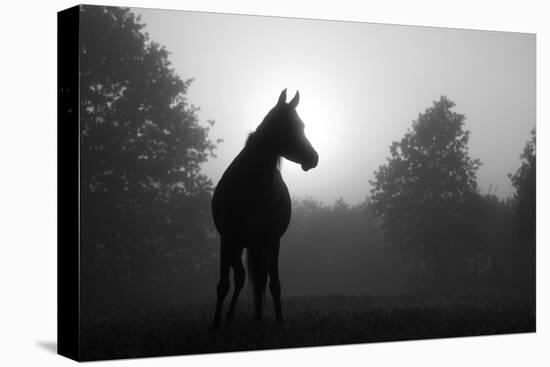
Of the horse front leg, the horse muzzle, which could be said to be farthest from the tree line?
the horse muzzle

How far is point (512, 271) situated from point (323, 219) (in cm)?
276

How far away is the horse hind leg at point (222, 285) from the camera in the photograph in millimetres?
11273

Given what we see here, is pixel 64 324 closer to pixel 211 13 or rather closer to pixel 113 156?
pixel 113 156

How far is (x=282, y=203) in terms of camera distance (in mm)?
11656

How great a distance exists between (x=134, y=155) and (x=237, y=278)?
172cm

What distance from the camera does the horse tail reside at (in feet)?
37.5

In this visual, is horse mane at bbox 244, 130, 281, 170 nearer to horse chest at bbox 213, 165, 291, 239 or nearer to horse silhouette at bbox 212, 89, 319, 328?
horse silhouette at bbox 212, 89, 319, 328

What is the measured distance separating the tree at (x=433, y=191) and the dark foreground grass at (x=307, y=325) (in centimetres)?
52

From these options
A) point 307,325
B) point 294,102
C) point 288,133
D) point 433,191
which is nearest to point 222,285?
point 307,325

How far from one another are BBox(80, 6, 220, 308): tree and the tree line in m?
0.01

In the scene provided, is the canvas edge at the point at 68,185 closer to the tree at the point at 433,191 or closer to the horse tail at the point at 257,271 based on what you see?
the horse tail at the point at 257,271

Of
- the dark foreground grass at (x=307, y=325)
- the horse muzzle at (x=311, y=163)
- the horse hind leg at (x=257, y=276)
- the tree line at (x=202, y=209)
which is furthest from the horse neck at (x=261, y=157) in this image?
the dark foreground grass at (x=307, y=325)

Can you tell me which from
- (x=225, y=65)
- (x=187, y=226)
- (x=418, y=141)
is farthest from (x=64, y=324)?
(x=418, y=141)

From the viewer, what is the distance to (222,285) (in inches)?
445
